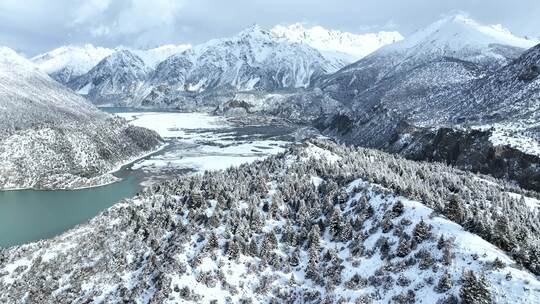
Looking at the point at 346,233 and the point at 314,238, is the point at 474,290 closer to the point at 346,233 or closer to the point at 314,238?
the point at 346,233

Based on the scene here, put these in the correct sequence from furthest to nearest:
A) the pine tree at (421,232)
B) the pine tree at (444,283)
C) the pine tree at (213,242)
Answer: the pine tree at (213,242), the pine tree at (421,232), the pine tree at (444,283)

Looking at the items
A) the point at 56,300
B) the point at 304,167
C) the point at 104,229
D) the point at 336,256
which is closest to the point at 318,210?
the point at 336,256

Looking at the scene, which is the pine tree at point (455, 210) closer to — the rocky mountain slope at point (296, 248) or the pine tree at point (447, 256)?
the rocky mountain slope at point (296, 248)

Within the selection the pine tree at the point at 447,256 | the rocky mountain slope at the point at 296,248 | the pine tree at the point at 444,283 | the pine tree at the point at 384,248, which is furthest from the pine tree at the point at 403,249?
the pine tree at the point at 444,283

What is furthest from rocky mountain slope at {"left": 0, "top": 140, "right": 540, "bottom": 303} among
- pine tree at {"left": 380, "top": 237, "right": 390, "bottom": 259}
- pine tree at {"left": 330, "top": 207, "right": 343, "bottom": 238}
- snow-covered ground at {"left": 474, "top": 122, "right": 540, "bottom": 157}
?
snow-covered ground at {"left": 474, "top": 122, "right": 540, "bottom": 157}

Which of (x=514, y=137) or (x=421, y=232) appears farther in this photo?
(x=514, y=137)

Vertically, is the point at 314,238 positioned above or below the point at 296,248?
above

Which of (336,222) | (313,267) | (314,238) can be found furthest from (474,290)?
(336,222)
